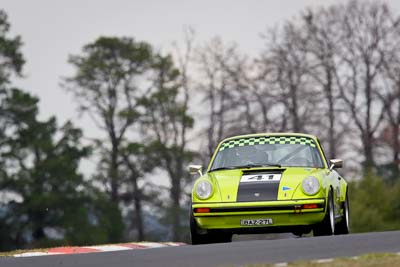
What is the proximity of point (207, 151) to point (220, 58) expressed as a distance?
5021 millimetres

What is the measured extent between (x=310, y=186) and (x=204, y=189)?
1.40 metres

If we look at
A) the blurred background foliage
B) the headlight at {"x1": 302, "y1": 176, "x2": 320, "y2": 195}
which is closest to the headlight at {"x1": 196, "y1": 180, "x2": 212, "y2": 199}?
the headlight at {"x1": 302, "y1": 176, "x2": 320, "y2": 195}

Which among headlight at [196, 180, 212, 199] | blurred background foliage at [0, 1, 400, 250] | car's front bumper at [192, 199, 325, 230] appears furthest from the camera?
blurred background foliage at [0, 1, 400, 250]

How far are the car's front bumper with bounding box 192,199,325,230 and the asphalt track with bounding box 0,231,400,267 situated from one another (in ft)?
3.74

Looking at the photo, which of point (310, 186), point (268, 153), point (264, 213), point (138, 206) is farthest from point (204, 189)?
point (138, 206)

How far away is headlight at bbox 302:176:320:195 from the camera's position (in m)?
15.2

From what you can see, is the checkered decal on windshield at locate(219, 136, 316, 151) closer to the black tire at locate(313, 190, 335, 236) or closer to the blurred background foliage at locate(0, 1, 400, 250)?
the black tire at locate(313, 190, 335, 236)

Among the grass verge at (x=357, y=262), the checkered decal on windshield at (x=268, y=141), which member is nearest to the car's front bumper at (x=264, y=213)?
the checkered decal on windshield at (x=268, y=141)

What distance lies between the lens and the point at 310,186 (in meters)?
15.2

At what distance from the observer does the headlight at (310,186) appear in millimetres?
15172

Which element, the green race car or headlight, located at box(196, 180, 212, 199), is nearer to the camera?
the green race car

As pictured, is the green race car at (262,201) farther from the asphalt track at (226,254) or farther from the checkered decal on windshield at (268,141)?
the asphalt track at (226,254)

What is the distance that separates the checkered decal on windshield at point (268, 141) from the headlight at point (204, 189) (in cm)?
156

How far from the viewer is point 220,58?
198ft
